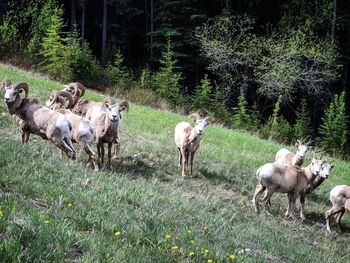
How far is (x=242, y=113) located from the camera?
2698 cm

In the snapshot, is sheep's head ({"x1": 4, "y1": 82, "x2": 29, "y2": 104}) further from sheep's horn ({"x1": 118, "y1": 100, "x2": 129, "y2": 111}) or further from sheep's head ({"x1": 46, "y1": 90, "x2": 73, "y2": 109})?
sheep's horn ({"x1": 118, "y1": 100, "x2": 129, "y2": 111})

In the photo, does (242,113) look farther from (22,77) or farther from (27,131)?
(27,131)

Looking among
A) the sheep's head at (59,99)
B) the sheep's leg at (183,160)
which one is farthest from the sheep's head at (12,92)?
the sheep's leg at (183,160)

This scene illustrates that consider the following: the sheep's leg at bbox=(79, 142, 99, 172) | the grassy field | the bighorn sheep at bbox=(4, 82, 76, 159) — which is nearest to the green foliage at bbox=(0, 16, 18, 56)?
the grassy field

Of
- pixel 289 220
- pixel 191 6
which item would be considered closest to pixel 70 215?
pixel 289 220

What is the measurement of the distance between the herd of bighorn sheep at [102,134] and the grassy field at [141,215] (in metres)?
0.52

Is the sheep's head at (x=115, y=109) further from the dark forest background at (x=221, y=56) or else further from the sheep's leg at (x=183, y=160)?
the dark forest background at (x=221, y=56)

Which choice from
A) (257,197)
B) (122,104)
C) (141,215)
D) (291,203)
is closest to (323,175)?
(291,203)

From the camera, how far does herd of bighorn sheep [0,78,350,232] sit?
400 inches

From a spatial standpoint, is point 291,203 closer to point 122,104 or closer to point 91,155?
point 122,104

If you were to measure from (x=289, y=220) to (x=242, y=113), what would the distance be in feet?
53.6

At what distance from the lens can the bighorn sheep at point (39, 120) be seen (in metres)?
10.0

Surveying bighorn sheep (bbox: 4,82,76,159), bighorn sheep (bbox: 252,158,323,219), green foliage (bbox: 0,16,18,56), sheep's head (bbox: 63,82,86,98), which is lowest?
bighorn sheep (bbox: 252,158,323,219)

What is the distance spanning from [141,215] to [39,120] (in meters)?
4.61
